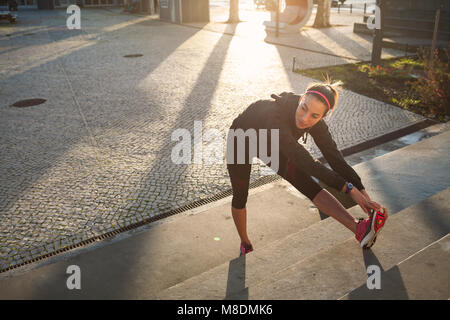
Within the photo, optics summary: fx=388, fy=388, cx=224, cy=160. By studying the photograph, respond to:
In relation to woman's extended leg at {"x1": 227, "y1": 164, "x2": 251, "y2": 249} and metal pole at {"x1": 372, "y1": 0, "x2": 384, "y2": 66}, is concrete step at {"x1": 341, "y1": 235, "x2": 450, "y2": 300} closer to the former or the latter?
woman's extended leg at {"x1": 227, "y1": 164, "x2": 251, "y2": 249}

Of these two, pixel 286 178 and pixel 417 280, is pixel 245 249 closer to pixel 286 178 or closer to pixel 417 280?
pixel 286 178

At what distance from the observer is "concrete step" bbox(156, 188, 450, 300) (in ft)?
9.11

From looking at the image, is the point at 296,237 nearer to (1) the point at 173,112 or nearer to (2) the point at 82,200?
(2) the point at 82,200

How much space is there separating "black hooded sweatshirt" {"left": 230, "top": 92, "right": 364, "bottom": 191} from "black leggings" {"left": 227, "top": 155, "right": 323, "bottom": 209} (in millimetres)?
124

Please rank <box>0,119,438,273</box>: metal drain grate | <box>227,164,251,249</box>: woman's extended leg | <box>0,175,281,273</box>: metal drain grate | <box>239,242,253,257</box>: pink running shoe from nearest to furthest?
1. <box>227,164,251,249</box>: woman's extended leg
2. <box>239,242,253,257</box>: pink running shoe
3. <box>0,175,281,273</box>: metal drain grate
4. <box>0,119,438,273</box>: metal drain grate

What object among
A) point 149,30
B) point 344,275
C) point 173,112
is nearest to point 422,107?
point 173,112

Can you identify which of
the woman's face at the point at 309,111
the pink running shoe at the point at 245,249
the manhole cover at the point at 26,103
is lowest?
the pink running shoe at the point at 245,249

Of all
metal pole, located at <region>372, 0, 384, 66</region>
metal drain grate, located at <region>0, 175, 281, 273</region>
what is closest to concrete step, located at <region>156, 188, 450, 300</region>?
metal drain grate, located at <region>0, 175, 281, 273</region>

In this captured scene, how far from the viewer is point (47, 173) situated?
18.0ft

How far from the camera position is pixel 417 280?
2686mm

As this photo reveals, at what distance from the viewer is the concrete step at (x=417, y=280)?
8.37ft

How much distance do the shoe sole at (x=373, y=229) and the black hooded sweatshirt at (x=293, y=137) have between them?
0.89 ft

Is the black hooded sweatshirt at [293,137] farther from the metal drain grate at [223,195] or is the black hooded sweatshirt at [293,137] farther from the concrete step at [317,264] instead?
the metal drain grate at [223,195]

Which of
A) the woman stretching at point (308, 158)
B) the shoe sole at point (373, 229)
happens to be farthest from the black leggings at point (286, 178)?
the shoe sole at point (373, 229)
